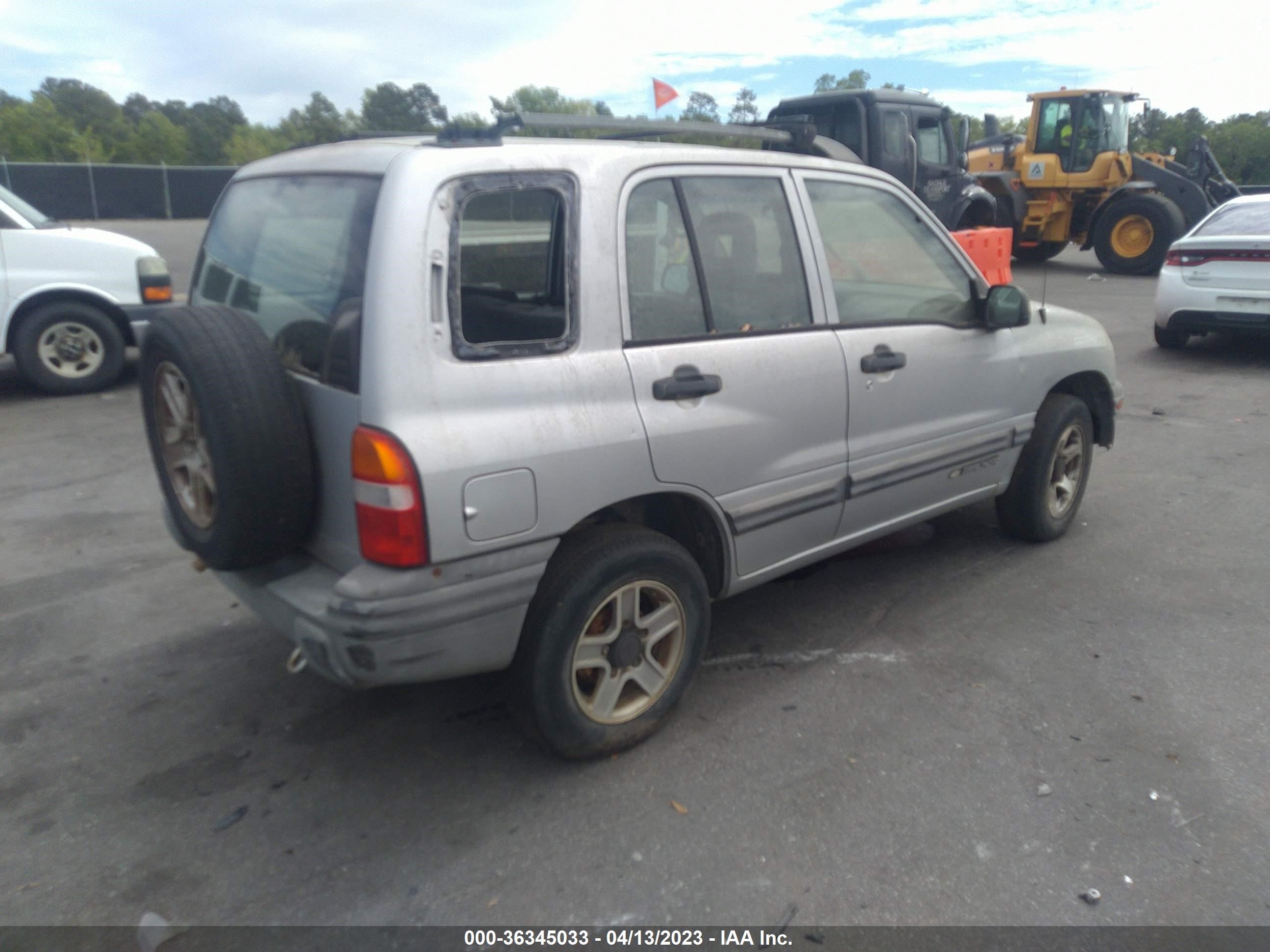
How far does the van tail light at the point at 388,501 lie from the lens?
2518 millimetres

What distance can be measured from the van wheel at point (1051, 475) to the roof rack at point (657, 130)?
1.57 m

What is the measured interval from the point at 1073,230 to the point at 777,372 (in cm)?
1663

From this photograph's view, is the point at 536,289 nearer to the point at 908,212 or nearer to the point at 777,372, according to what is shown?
the point at 777,372

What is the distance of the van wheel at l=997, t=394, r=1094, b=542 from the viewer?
4.65m

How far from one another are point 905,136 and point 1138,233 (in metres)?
5.62

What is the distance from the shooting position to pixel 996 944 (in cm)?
240

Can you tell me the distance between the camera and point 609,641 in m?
3.07

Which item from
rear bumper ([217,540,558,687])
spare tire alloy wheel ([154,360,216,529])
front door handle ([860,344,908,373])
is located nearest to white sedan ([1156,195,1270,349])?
front door handle ([860,344,908,373])

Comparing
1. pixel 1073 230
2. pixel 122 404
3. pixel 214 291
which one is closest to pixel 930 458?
pixel 214 291

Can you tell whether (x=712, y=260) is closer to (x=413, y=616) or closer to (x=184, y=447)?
(x=413, y=616)

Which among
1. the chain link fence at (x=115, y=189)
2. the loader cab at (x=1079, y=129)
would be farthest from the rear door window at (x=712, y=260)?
the chain link fence at (x=115, y=189)

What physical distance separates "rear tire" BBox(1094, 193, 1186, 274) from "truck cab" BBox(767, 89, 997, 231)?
319 cm

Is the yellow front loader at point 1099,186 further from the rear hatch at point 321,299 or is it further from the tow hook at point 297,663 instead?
the tow hook at point 297,663

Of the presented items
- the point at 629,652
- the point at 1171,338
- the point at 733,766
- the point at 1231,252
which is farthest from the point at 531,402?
the point at 1171,338
